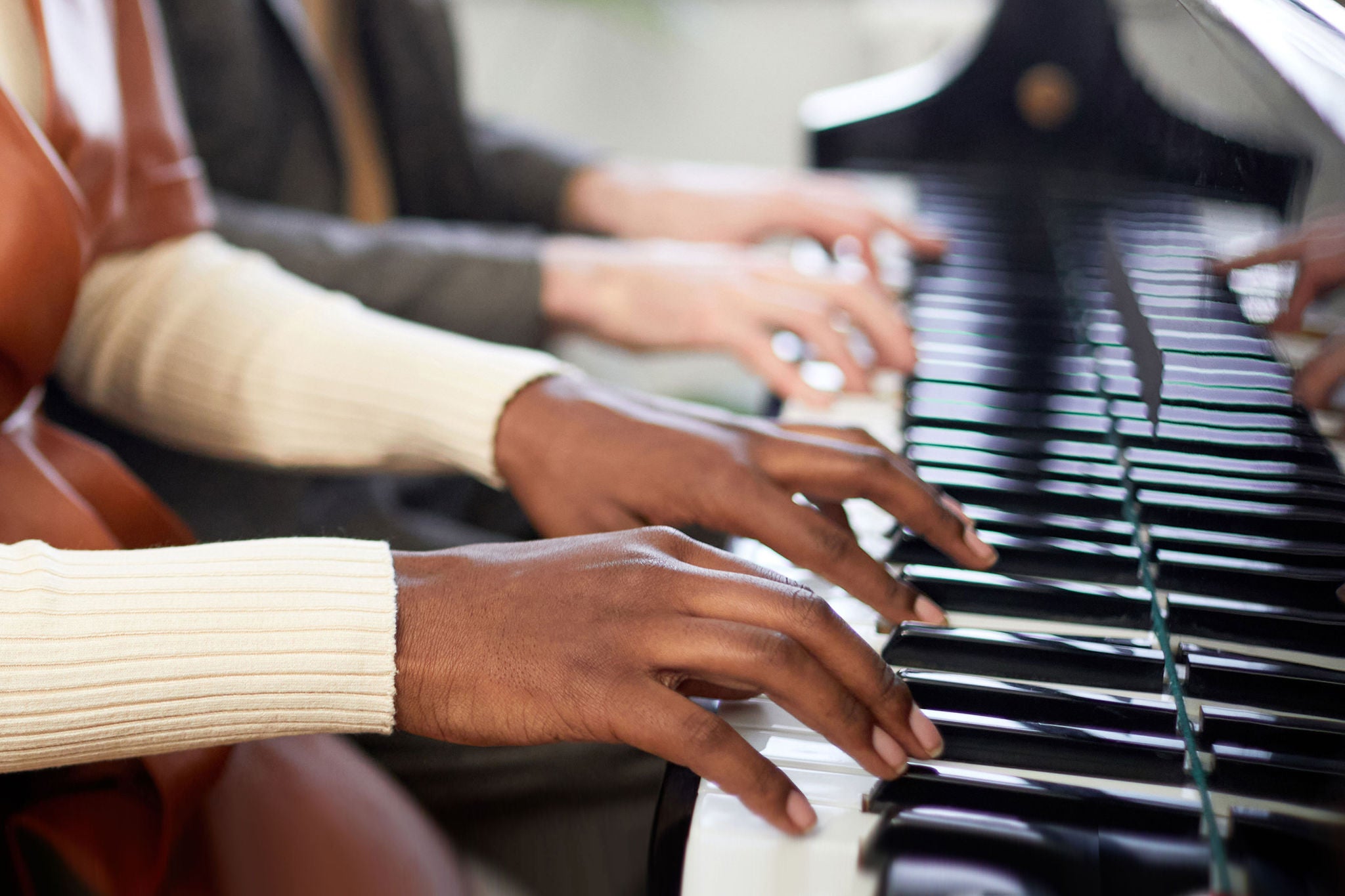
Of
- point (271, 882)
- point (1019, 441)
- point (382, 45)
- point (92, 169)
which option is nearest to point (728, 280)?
point (1019, 441)

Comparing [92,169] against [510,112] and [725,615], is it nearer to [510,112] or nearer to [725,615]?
[725,615]

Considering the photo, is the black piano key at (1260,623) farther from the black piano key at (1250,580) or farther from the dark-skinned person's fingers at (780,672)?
the dark-skinned person's fingers at (780,672)

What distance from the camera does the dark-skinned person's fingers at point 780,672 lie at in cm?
44

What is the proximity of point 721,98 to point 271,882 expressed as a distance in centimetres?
253

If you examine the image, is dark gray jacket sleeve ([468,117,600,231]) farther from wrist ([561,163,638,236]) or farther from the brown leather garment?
the brown leather garment

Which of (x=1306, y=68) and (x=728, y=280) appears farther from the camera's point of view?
(x=728, y=280)

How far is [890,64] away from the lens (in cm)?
267

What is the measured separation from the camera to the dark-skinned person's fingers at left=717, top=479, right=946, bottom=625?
1.85ft

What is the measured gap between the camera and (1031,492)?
695 mm

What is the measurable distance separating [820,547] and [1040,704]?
0.13 m

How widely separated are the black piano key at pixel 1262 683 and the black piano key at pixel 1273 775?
27mm

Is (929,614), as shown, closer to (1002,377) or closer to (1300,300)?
(1300,300)

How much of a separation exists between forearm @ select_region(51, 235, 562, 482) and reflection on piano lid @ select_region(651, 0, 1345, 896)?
0.27m

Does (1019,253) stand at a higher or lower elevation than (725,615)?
higher
